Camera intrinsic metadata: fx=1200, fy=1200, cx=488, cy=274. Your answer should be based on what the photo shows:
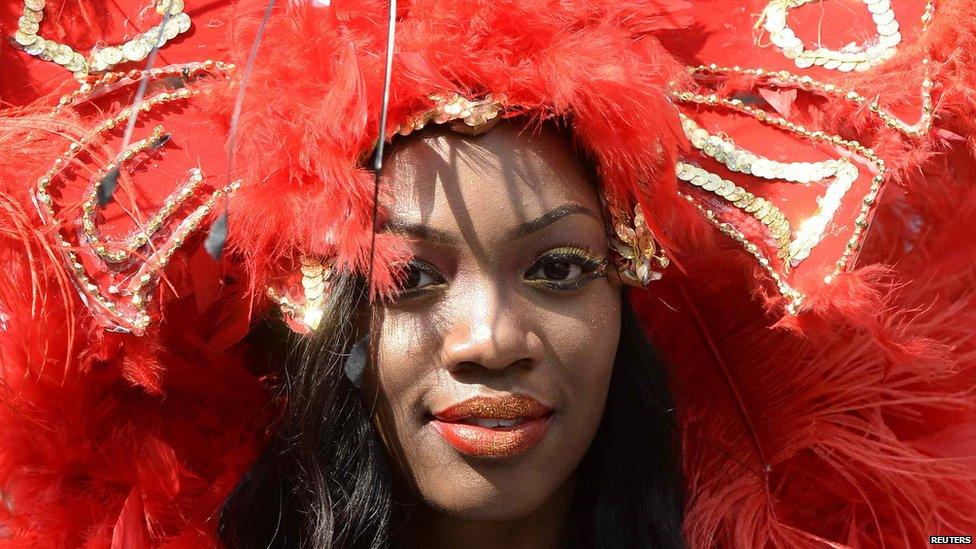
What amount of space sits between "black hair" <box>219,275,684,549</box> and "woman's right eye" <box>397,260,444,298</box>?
0.09 metres

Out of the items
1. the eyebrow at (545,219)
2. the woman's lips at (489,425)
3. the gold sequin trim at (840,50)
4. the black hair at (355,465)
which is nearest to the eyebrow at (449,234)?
the eyebrow at (545,219)

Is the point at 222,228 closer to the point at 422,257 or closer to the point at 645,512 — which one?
the point at 422,257

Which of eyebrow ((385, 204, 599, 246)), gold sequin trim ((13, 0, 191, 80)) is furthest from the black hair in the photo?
gold sequin trim ((13, 0, 191, 80))

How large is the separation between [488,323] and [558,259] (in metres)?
0.18

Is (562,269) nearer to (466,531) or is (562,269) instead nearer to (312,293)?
(312,293)

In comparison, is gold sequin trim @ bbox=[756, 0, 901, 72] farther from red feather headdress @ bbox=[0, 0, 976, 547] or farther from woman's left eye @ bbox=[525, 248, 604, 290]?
woman's left eye @ bbox=[525, 248, 604, 290]

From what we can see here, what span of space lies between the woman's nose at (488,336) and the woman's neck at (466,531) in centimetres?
37

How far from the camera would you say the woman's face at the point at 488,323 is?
187cm

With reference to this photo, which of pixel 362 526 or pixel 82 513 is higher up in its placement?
pixel 362 526

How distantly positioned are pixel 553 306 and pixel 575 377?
0.41 feet

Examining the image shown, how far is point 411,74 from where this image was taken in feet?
5.99

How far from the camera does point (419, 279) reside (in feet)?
6.23

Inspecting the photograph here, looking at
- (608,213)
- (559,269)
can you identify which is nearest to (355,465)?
(559,269)

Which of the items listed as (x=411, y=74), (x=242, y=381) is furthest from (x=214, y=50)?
(x=242, y=381)
